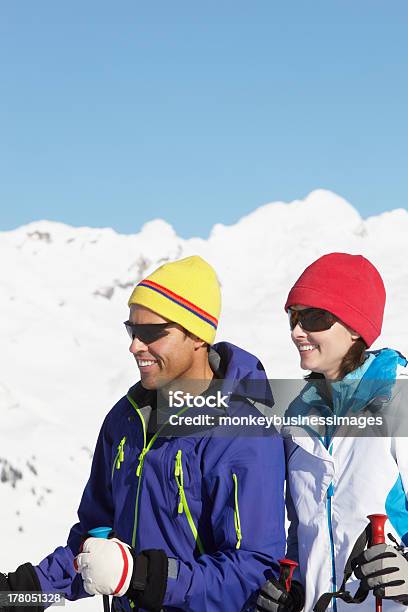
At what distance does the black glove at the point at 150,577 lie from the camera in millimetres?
2941

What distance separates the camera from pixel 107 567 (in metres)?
2.89

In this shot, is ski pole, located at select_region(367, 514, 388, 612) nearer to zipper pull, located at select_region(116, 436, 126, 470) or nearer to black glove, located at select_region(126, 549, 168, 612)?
black glove, located at select_region(126, 549, 168, 612)

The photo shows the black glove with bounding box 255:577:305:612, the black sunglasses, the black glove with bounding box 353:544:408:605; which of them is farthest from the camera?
the black sunglasses

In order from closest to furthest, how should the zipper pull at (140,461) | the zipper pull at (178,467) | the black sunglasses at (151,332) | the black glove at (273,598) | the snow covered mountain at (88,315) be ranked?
the black glove at (273,598) → the zipper pull at (178,467) → the zipper pull at (140,461) → the black sunglasses at (151,332) → the snow covered mountain at (88,315)

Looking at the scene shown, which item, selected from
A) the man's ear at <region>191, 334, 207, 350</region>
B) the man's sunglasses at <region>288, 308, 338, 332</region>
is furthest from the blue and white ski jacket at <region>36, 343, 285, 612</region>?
the man's sunglasses at <region>288, 308, 338, 332</region>

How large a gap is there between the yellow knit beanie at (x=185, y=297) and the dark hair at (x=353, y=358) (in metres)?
0.52

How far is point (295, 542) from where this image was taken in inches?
137

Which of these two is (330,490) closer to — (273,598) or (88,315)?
(273,598)

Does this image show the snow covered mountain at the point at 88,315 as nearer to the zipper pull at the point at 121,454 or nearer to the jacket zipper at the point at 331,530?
the zipper pull at the point at 121,454

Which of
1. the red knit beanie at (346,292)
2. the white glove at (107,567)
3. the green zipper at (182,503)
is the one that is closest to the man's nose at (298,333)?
the red knit beanie at (346,292)

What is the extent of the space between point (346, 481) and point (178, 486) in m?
0.63

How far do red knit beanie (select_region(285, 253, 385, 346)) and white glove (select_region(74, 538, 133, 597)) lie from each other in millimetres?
1207

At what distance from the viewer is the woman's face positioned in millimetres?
3436

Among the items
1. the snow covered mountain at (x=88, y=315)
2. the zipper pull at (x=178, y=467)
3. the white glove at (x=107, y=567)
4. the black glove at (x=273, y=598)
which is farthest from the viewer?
the snow covered mountain at (x=88, y=315)
